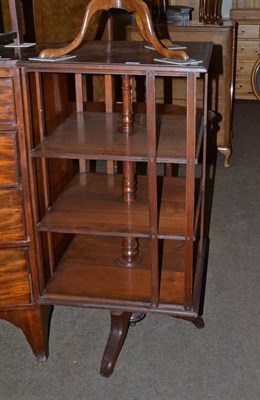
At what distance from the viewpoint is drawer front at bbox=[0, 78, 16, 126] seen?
163cm

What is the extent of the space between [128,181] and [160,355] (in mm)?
659

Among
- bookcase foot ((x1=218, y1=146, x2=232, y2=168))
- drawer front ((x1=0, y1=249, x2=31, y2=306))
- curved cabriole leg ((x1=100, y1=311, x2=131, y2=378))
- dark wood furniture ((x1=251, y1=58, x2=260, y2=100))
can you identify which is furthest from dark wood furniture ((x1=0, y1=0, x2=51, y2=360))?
dark wood furniture ((x1=251, y1=58, x2=260, y2=100))

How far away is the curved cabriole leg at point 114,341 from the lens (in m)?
2.00

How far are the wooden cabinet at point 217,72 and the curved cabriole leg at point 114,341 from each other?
7.00 feet

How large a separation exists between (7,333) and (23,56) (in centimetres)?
112

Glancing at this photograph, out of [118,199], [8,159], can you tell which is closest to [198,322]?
[118,199]

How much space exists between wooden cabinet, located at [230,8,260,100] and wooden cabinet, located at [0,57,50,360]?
4.19m

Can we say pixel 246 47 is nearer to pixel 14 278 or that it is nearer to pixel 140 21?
pixel 140 21

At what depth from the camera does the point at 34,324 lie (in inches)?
78.5

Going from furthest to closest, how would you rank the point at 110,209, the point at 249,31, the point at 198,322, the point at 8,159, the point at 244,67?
the point at 244,67
the point at 249,31
the point at 198,322
the point at 110,209
the point at 8,159

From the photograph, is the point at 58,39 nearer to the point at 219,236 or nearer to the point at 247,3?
the point at 219,236

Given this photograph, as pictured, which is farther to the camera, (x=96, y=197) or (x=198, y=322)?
(x=198, y=322)

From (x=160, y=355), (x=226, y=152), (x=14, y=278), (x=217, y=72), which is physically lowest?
(x=160, y=355)

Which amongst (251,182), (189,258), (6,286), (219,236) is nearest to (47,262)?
(6,286)
